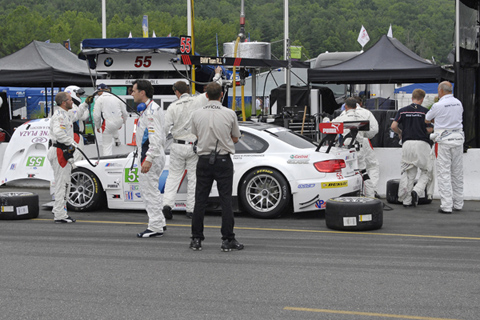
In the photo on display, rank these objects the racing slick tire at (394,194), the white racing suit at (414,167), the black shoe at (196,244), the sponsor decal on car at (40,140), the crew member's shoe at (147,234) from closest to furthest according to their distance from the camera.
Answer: the black shoe at (196,244)
the crew member's shoe at (147,234)
the white racing suit at (414,167)
the racing slick tire at (394,194)
the sponsor decal on car at (40,140)

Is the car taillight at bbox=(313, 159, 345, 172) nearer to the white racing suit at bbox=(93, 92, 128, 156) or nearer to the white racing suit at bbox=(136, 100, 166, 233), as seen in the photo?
the white racing suit at bbox=(136, 100, 166, 233)

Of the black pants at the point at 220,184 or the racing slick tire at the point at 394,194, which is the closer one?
the black pants at the point at 220,184

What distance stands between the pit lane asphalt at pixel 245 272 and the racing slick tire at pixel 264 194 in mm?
303

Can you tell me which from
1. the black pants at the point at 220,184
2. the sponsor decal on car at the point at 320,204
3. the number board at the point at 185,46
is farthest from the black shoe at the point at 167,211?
the number board at the point at 185,46

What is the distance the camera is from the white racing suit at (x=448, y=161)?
1084cm

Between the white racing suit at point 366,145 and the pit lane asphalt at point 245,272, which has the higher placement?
the white racing suit at point 366,145

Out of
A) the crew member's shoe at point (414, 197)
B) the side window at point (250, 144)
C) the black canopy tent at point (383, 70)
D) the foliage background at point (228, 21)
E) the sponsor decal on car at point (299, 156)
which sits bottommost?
the crew member's shoe at point (414, 197)

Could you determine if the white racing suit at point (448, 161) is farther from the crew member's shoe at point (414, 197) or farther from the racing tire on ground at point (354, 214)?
the racing tire on ground at point (354, 214)

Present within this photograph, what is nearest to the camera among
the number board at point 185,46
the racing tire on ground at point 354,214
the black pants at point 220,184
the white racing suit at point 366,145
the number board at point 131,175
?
the black pants at point 220,184

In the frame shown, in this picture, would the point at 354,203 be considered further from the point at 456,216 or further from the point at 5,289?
the point at 5,289

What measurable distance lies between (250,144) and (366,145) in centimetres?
317

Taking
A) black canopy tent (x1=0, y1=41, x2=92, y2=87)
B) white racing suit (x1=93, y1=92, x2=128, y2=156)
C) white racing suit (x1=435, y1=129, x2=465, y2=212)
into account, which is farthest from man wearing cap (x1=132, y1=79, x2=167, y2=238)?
black canopy tent (x1=0, y1=41, x2=92, y2=87)

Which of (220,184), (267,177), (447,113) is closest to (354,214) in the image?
(267,177)

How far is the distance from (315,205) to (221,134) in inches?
115
